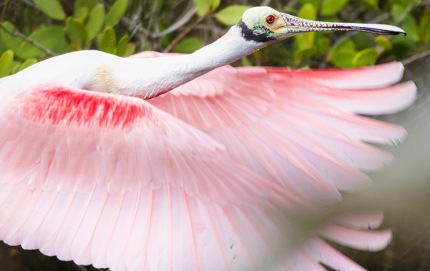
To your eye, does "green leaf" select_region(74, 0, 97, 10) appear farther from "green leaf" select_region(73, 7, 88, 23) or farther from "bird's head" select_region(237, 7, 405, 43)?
"bird's head" select_region(237, 7, 405, 43)

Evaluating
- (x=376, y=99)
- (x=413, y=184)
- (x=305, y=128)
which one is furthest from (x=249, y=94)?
(x=413, y=184)

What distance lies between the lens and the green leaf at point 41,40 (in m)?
3.39

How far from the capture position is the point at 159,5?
4129mm

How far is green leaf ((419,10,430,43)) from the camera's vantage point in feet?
12.8

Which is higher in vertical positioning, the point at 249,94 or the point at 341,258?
the point at 249,94

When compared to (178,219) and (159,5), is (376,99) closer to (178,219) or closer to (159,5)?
(178,219)

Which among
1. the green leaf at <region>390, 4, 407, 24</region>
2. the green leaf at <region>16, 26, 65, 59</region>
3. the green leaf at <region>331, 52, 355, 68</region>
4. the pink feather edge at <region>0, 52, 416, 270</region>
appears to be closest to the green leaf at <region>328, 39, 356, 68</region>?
the green leaf at <region>331, 52, 355, 68</region>

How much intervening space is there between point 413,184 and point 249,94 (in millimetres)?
2253

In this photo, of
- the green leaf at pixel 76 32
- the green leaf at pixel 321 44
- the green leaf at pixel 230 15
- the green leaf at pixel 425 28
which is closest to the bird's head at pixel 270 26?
the green leaf at pixel 230 15

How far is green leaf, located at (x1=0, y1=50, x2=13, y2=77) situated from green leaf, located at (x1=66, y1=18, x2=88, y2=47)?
1.14 ft

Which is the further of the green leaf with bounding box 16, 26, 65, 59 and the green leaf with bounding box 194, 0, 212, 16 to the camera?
the green leaf with bounding box 194, 0, 212, 16

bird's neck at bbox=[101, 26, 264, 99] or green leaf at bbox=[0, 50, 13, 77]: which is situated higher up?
bird's neck at bbox=[101, 26, 264, 99]

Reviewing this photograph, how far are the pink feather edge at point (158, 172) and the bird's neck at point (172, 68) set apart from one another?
0.16 meters

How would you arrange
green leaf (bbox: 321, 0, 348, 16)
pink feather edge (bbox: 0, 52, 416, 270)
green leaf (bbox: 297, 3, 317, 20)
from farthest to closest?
green leaf (bbox: 321, 0, 348, 16) < green leaf (bbox: 297, 3, 317, 20) < pink feather edge (bbox: 0, 52, 416, 270)
